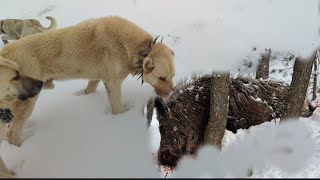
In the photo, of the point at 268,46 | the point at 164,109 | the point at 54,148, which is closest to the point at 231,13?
the point at 268,46

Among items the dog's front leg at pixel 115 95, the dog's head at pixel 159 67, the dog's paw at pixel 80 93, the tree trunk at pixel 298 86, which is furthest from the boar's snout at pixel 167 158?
the dog's head at pixel 159 67

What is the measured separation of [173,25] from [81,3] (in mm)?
3905

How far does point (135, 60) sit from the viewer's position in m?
4.75

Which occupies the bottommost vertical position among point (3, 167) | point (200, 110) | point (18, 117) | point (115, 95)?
point (200, 110)

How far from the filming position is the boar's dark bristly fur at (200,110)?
8117mm

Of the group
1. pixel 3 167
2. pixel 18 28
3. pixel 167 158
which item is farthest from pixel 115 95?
pixel 18 28

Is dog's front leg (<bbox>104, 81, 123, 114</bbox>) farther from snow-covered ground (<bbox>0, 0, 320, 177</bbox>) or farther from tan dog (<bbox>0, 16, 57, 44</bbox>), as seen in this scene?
tan dog (<bbox>0, 16, 57, 44</bbox>)

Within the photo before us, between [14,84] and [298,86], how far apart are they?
531 centimetres

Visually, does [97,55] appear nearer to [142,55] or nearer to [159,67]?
[142,55]

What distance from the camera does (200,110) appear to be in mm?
8602

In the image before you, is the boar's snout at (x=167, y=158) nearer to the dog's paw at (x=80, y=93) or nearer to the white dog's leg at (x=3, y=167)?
the dog's paw at (x=80, y=93)

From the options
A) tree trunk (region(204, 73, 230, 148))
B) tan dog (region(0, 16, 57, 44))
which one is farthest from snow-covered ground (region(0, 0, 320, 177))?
tan dog (region(0, 16, 57, 44))

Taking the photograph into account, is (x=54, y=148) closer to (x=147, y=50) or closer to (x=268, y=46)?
(x=147, y=50)

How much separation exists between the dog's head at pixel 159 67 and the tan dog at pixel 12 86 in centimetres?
122
